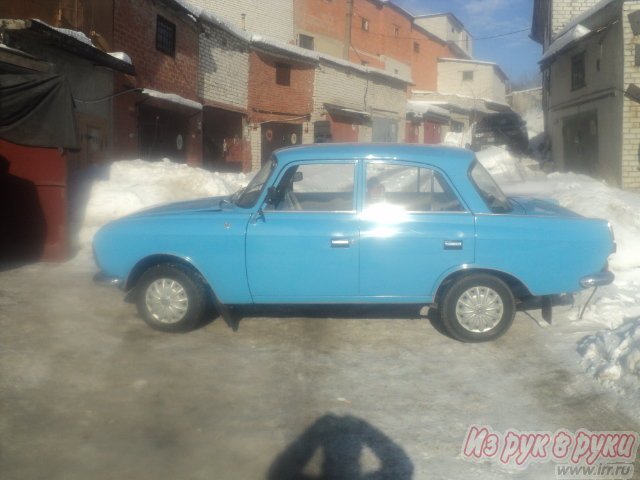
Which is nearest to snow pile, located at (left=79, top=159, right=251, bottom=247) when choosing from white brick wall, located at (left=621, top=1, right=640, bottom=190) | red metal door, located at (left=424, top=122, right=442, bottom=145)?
white brick wall, located at (left=621, top=1, right=640, bottom=190)

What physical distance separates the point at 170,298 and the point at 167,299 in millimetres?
30

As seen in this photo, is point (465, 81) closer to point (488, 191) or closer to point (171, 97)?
point (171, 97)

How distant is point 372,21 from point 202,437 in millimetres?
35857

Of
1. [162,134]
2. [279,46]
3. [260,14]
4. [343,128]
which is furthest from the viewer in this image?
[260,14]

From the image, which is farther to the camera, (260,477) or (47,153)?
(47,153)

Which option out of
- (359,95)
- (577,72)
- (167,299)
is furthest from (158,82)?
(577,72)

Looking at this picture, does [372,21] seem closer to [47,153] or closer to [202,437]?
[47,153]

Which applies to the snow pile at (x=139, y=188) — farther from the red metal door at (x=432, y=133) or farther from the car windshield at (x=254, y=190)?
the red metal door at (x=432, y=133)

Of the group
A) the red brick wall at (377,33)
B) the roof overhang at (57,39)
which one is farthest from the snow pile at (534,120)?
the roof overhang at (57,39)

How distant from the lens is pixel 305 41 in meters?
31.5

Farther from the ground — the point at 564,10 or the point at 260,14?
the point at 260,14

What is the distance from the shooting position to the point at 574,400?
402 cm

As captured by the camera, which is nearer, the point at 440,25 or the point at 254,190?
the point at 254,190

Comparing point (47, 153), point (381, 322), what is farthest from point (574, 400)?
point (47, 153)
